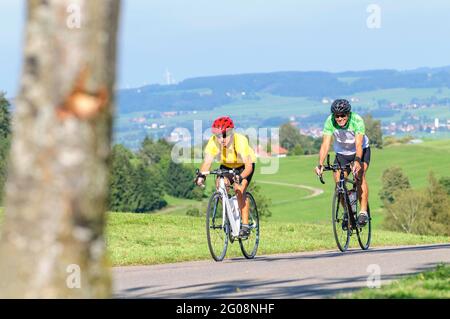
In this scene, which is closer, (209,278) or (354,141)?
(209,278)

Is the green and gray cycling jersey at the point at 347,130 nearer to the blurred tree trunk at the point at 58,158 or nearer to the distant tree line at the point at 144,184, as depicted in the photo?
the blurred tree trunk at the point at 58,158

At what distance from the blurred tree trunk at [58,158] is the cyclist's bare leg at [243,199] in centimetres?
842

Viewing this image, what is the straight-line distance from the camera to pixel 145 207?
117 meters

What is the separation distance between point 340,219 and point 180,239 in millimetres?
4693

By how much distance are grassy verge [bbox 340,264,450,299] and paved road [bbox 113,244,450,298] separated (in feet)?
1.19

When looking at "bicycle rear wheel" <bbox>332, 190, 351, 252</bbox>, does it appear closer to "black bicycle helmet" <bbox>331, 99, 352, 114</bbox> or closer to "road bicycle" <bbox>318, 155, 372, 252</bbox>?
"road bicycle" <bbox>318, 155, 372, 252</bbox>

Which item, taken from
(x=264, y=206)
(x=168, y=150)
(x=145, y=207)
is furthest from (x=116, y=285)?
(x=168, y=150)

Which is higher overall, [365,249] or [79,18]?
[79,18]

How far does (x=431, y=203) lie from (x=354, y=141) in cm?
7884

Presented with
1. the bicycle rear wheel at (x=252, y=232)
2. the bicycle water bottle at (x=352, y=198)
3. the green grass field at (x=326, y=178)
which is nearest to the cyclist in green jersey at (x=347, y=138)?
the bicycle water bottle at (x=352, y=198)

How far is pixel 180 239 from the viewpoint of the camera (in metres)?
19.7

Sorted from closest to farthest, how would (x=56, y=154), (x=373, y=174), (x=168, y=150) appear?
1. (x=56, y=154)
2. (x=373, y=174)
3. (x=168, y=150)

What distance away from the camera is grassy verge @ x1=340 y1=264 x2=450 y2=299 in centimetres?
880

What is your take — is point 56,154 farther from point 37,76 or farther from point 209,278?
point 209,278
